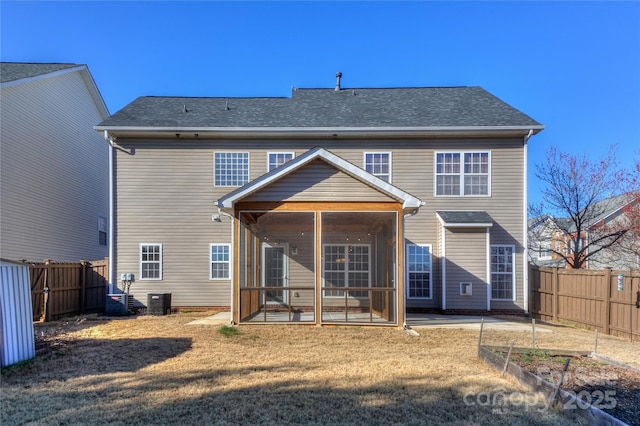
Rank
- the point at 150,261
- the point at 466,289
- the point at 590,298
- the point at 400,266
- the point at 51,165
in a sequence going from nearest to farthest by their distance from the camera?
the point at 400,266 < the point at 590,298 < the point at 466,289 < the point at 150,261 < the point at 51,165

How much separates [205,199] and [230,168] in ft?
4.25

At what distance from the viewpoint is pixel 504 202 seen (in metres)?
13.5

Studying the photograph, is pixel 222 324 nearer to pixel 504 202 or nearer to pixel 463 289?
pixel 463 289

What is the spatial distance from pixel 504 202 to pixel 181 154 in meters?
10.6

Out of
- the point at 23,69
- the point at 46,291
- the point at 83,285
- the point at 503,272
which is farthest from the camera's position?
the point at 23,69

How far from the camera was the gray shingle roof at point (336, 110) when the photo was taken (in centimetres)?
1365

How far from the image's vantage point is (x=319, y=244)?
10.0 metres

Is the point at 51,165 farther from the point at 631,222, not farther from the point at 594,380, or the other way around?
the point at 631,222

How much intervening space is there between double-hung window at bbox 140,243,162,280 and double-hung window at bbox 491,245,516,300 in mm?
10604

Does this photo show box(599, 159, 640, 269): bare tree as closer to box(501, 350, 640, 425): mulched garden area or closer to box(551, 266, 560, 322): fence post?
box(551, 266, 560, 322): fence post

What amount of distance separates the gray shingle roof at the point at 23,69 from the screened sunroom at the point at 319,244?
9.62 meters

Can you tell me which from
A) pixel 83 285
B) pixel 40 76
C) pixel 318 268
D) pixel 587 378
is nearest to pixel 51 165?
pixel 40 76

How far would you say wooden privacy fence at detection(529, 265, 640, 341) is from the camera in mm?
9711

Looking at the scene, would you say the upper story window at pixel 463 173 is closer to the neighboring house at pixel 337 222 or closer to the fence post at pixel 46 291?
the neighboring house at pixel 337 222
